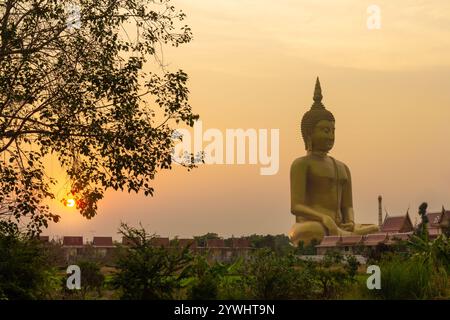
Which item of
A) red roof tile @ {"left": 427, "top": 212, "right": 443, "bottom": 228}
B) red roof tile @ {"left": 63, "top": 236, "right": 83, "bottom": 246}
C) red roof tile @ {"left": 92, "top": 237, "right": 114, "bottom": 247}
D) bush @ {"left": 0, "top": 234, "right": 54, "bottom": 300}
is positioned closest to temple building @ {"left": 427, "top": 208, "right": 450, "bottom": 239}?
red roof tile @ {"left": 427, "top": 212, "right": 443, "bottom": 228}

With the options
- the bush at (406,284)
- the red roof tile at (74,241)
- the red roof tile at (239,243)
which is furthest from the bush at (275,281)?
the red roof tile at (239,243)

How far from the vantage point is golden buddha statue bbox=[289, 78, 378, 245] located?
60094mm

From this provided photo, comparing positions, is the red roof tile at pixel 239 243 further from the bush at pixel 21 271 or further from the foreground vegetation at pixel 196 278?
the bush at pixel 21 271

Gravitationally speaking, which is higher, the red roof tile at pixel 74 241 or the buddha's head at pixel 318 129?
the buddha's head at pixel 318 129

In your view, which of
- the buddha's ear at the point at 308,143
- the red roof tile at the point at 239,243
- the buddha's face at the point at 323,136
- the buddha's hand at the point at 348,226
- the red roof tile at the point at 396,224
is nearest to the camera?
the red roof tile at the point at 239,243

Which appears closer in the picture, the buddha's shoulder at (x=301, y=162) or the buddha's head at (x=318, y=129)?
the buddha's shoulder at (x=301, y=162)

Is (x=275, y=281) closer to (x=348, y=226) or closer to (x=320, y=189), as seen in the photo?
(x=320, y=189)

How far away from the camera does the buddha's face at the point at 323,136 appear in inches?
2447

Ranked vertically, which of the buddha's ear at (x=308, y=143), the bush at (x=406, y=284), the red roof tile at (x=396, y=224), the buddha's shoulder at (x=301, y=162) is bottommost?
the bush at (x=406, y=284)

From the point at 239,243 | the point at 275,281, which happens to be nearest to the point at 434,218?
the point at 239,243

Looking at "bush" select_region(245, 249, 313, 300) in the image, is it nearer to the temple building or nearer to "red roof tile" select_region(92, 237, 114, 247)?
"red roof tile" select_region(92, 237, 114, 247)

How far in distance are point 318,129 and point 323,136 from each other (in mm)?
976

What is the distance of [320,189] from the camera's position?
61438 millimetres
